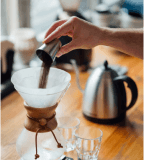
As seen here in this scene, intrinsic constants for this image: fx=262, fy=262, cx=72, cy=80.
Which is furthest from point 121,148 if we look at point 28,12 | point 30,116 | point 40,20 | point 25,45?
point 40,20

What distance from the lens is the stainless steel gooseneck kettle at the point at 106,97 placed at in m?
1.07

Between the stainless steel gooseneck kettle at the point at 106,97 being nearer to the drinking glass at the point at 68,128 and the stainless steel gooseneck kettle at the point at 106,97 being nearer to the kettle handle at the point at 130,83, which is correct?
the kettle handle at the point at 130,83

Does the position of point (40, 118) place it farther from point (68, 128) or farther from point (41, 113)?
point (68, 128)

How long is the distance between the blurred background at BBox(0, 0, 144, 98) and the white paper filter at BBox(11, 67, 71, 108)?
0.54 meters

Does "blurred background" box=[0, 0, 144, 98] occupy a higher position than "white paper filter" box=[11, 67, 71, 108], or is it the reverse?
"white paper filter" box=[11, 67, 71, 108]

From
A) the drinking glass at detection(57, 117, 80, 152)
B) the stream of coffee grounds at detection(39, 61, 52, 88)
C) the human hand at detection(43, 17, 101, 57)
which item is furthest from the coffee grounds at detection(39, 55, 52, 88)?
the drinking glass at detection(57, 117, 80, 152)

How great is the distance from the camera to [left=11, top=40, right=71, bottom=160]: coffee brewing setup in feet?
2.29

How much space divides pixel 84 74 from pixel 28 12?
0.70m

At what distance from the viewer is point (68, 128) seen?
0.93 meters

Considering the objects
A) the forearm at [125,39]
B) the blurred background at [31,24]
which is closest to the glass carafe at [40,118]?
the forearm at [125,39]

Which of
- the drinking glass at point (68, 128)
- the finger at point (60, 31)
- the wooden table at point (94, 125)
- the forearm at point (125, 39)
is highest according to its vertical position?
the finger at point (60, 31)

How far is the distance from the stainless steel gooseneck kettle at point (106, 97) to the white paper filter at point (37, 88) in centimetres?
34

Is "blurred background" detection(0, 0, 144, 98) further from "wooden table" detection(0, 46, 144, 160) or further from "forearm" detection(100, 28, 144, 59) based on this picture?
"forearm" detection(100, 28, 144, 59)

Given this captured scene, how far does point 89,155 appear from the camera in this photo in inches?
34.2
